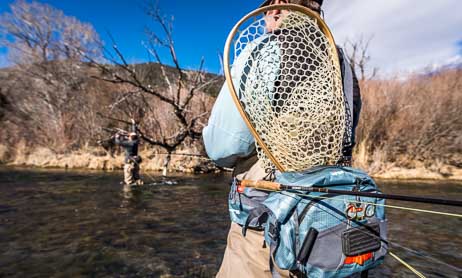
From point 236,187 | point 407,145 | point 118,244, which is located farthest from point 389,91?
point 236,187

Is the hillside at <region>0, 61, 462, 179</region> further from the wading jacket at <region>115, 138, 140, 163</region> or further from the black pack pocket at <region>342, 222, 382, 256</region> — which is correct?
the black pack pocket at <region>342, 222, 382, 256</region>

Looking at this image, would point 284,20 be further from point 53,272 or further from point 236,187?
point 53,272

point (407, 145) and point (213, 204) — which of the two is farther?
point (407, 145)

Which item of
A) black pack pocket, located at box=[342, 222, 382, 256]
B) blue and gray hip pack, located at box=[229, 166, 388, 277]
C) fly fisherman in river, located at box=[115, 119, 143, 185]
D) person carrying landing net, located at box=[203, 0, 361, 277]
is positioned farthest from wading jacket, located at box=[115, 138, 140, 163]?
black pack pocket, located at box=[342, 222, 382, 256]

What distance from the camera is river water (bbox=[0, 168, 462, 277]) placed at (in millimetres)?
3822

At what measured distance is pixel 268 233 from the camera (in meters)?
1.34

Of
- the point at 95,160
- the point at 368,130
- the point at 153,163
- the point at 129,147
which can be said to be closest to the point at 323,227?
the point at 129,147

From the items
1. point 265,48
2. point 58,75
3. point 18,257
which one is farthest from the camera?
point 58,75

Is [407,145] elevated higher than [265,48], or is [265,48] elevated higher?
[407,145]

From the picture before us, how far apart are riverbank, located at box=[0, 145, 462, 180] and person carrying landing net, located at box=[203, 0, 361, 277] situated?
11.4 meters

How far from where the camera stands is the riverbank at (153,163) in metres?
13.7

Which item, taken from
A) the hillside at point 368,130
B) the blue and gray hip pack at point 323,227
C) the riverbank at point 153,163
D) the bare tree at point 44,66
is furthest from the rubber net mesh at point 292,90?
the bare tree at point 44,66

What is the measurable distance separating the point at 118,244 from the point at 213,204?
135 inches

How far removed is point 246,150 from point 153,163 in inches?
623
